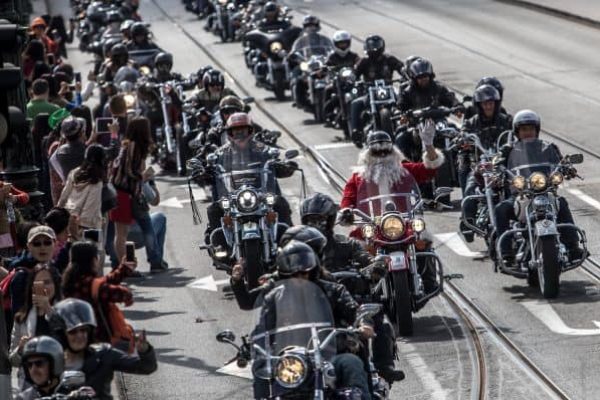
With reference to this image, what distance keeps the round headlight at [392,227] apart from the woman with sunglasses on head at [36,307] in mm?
4308

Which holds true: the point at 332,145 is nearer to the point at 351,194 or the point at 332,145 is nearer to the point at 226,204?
the point at 226,204

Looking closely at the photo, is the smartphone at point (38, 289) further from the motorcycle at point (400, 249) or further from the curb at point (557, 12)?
the curb at point (557, 12)

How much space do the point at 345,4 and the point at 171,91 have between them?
89.4 feet

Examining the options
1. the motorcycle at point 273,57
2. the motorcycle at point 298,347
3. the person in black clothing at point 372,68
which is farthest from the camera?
the motorcycle at point 273,57

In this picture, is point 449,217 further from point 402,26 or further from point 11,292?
point 402,26

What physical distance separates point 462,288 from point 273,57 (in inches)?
720

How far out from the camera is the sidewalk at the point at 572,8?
4769 cm

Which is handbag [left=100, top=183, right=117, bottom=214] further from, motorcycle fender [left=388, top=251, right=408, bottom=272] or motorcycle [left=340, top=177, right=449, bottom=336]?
motorcycle fender [left=388, top=251, right=408, bottom=272]

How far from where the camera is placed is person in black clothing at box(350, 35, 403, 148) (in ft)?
94.6

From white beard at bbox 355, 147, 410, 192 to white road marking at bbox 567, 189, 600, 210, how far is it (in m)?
6.01

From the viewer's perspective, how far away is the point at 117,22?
140ft

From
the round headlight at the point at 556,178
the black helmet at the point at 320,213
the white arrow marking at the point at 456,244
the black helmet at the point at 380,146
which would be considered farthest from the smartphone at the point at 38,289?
the white arrow marking at the point at 456,244

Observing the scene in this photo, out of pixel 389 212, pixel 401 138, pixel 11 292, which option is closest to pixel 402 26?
pixel 401 138

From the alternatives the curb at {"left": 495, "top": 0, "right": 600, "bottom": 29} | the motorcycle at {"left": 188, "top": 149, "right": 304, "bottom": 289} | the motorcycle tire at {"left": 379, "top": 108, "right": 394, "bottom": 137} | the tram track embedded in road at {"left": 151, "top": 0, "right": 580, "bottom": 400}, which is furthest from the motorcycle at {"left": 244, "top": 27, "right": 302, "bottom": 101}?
the tram track embedded in road at {"left": 151, "top": 0, "right": 580, "bottom": 400}
